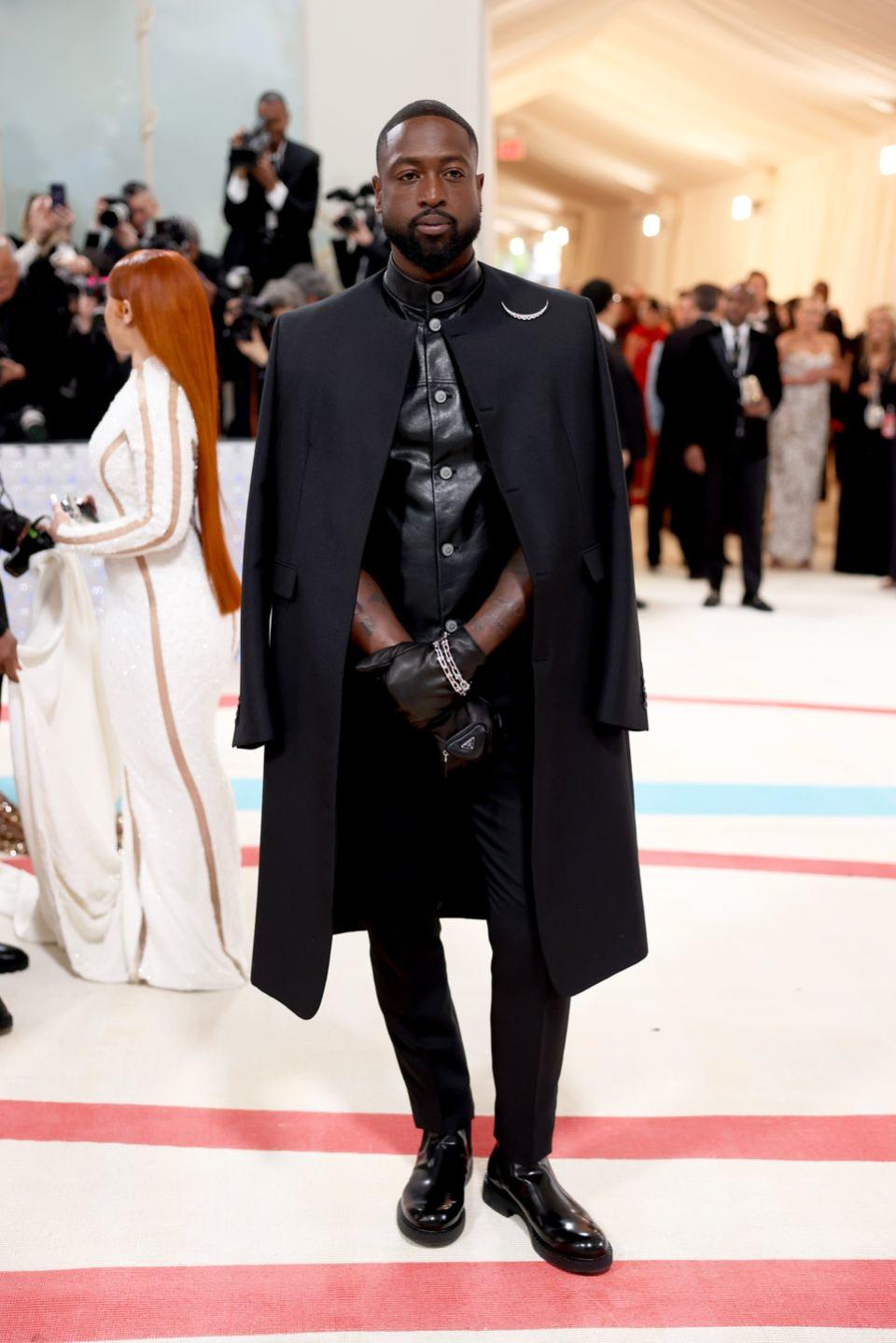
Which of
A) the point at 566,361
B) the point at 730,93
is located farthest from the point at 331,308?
the point at 730,93

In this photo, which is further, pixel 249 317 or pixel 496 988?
pixel 249 317

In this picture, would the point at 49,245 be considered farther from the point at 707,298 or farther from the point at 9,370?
the point at 707,298

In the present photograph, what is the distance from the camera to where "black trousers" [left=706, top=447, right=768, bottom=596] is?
7.19 metres

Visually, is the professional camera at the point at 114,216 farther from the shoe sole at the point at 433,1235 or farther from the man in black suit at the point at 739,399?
the shoe sole at the point at 433,1235

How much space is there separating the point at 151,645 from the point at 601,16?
706cm

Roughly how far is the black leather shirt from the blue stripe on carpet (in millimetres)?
2270

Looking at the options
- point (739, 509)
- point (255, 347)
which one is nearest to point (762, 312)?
point (739, 509)

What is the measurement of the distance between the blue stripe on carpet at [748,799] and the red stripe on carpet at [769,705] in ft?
3.31

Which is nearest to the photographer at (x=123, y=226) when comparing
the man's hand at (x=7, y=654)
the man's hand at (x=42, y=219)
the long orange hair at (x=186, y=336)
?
the man's hand at (x=42, y=219)

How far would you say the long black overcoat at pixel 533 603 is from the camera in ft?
6.02

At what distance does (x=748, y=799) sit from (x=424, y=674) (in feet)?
8.75

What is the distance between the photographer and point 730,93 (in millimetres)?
11758

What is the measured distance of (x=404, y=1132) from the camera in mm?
2391

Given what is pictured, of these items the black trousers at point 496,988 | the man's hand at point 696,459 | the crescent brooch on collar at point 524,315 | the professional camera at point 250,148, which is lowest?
the black trousers at point 496,988
